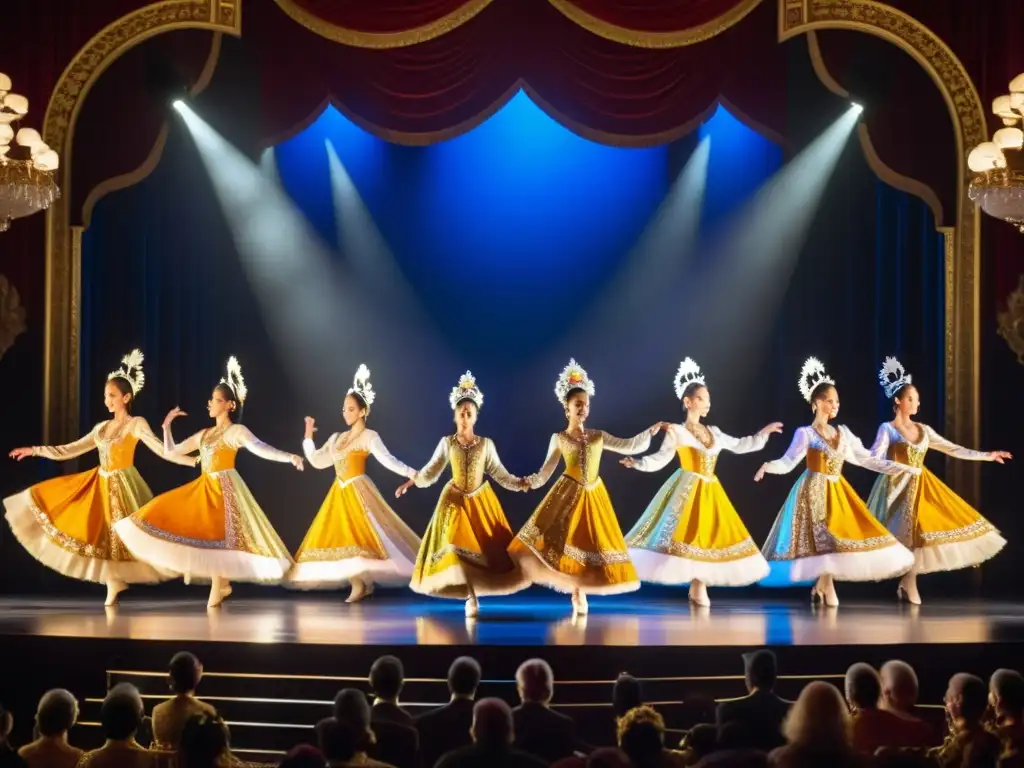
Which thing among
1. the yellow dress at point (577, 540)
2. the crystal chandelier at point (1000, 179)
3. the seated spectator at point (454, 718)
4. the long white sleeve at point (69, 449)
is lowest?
the seated spectator at point (454, 718)

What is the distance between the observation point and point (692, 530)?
8.28m

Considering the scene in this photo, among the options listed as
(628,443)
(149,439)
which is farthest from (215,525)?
(628,443)

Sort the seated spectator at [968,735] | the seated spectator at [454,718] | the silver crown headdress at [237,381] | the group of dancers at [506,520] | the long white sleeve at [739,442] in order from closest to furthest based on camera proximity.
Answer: the seated spectator at [968,735] < the seated spectator at [454,718] < the group of dancers at [506,520] < the long white sleeve at [739,442] < the silver crown headdress at [237,381]

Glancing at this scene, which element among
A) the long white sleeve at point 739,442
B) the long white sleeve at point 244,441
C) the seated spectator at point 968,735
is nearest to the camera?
the seated spectator at point 968,735

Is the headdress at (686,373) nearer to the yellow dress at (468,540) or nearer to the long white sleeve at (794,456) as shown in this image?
the long white sleeve at (794,456)

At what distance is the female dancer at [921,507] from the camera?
8.50 m

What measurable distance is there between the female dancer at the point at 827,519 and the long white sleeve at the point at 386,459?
6.59ft

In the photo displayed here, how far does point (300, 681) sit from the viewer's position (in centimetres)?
598

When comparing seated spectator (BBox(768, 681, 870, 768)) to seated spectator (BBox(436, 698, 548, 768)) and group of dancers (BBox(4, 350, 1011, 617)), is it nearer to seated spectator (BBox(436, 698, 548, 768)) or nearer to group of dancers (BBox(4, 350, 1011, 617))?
seated spectator (BBox(436, 698, 548, 768))

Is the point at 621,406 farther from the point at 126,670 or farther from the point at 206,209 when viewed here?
the point at 126,670

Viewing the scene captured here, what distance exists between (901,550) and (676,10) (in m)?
3.39

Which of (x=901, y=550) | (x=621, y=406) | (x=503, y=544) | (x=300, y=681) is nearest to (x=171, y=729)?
(x=300, y=681)

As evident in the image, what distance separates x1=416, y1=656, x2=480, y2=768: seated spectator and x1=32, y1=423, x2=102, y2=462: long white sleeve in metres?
4.59

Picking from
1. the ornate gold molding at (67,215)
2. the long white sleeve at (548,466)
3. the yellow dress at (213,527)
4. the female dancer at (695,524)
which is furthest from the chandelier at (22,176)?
the female dancer at (695,524)
